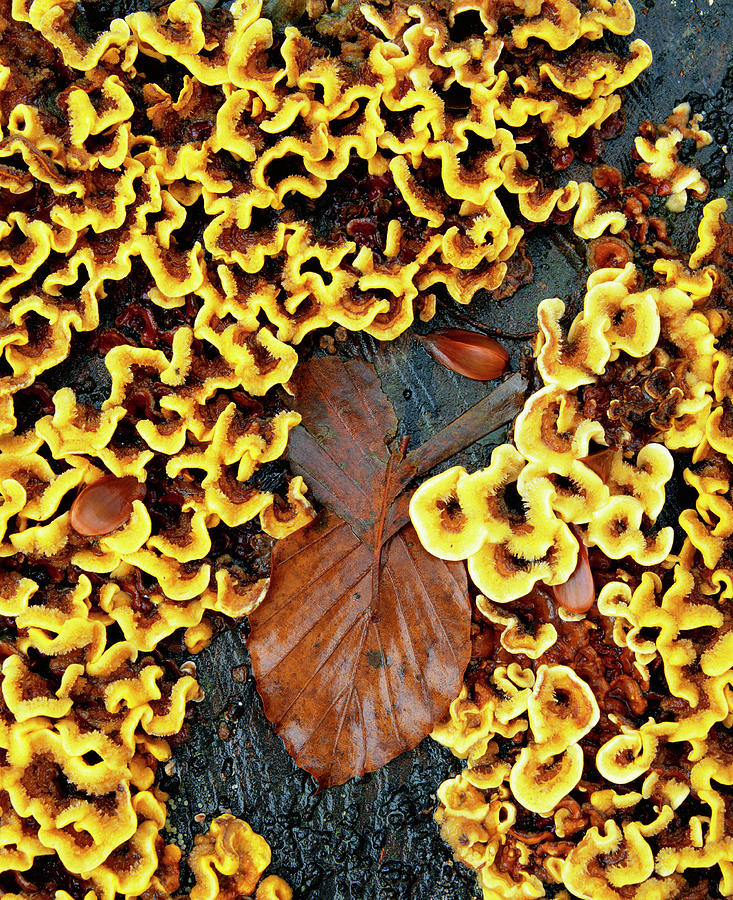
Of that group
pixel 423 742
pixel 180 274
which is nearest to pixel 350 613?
pixel 423 742

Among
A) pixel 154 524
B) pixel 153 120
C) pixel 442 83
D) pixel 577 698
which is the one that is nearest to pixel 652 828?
pixel 577 698

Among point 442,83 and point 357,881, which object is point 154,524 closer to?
point 357,881

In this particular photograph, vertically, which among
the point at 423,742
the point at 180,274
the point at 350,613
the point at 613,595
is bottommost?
the point at 423,742

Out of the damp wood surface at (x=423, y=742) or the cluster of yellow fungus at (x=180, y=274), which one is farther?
the damp wood surface at (x=423, y=742)

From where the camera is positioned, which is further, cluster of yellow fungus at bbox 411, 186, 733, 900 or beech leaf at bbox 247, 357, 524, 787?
beech leaf at bbox 247, 357, 524, 787

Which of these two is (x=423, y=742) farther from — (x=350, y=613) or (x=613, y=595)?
(x=613, y=595)
